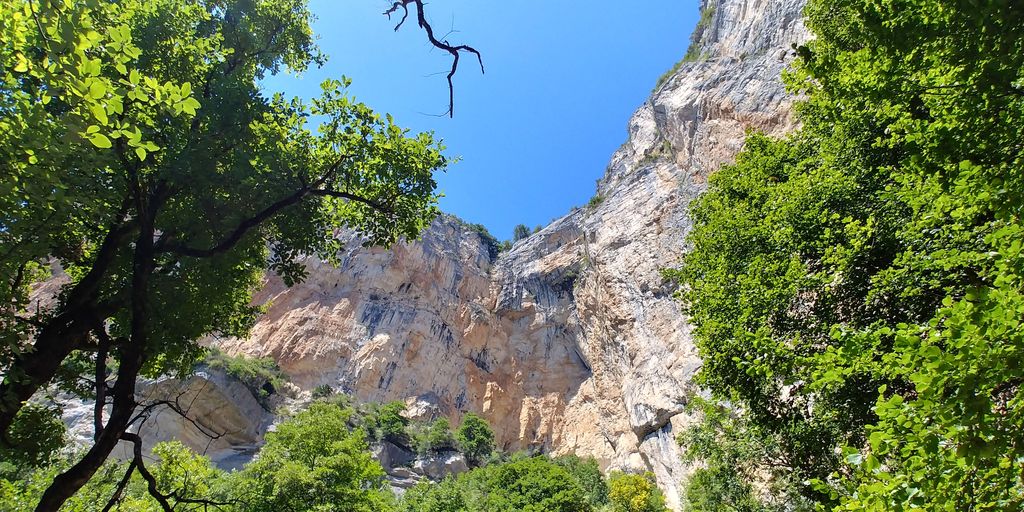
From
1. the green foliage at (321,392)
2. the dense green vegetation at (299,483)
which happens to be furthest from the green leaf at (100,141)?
the green foliage at (321,392)

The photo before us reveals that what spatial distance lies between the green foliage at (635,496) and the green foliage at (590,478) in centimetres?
267

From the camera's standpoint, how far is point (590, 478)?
38.1m

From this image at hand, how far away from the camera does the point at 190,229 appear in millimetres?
6469

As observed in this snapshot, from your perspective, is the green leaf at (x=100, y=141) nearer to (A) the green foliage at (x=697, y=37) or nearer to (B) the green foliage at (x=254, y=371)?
(B) the green foliage at (x=254, y=371)

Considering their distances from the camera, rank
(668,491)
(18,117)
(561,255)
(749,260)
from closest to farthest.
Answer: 1. (18,117)
2. (749,260)
3. (668,491)
4. (561,255)

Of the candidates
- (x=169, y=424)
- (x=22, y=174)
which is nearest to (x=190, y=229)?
(x=22, y=174)

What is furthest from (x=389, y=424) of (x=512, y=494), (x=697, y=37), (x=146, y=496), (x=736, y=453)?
(x=697, y=37)

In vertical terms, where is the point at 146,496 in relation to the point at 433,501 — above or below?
above

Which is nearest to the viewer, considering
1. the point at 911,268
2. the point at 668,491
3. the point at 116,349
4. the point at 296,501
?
the point at 116,349

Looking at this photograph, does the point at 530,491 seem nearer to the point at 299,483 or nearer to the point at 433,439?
the point at 299,483

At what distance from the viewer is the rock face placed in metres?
36.4

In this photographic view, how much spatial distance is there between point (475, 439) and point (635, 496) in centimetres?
1963

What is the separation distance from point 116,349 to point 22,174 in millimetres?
2306

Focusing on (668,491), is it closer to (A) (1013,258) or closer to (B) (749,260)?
(B) (749,260)
